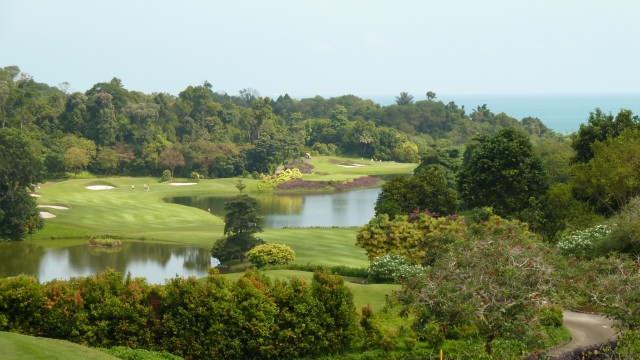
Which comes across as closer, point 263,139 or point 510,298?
point 510,298

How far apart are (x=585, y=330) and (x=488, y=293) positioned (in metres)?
6.21

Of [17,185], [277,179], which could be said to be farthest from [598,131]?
[277,179]

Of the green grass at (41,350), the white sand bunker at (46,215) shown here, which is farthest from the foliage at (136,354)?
the white sand bunker at (46,215)

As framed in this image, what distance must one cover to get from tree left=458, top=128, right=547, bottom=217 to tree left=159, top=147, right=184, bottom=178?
57241 millimetres

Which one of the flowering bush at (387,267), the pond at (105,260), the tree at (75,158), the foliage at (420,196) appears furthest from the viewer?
the tree at (75,158)

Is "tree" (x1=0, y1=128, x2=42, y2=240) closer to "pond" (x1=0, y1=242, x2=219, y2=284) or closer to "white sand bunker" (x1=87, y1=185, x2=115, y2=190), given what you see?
"pond" (x1=0, y1=242, x2=219, y2=284)

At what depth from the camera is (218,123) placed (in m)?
116

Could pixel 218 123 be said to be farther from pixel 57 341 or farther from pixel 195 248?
pixel 57 341

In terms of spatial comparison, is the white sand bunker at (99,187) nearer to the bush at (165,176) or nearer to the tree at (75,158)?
the tree at (75,158)

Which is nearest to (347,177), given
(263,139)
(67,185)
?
(263,139)

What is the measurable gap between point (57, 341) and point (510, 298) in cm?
1065

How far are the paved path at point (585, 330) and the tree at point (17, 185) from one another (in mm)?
38603

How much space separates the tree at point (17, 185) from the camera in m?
51.5

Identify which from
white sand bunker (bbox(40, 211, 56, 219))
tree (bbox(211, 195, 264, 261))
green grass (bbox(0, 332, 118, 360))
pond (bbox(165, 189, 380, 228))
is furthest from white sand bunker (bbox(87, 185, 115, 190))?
green grass (bbox(0, 332, 118, 360))
